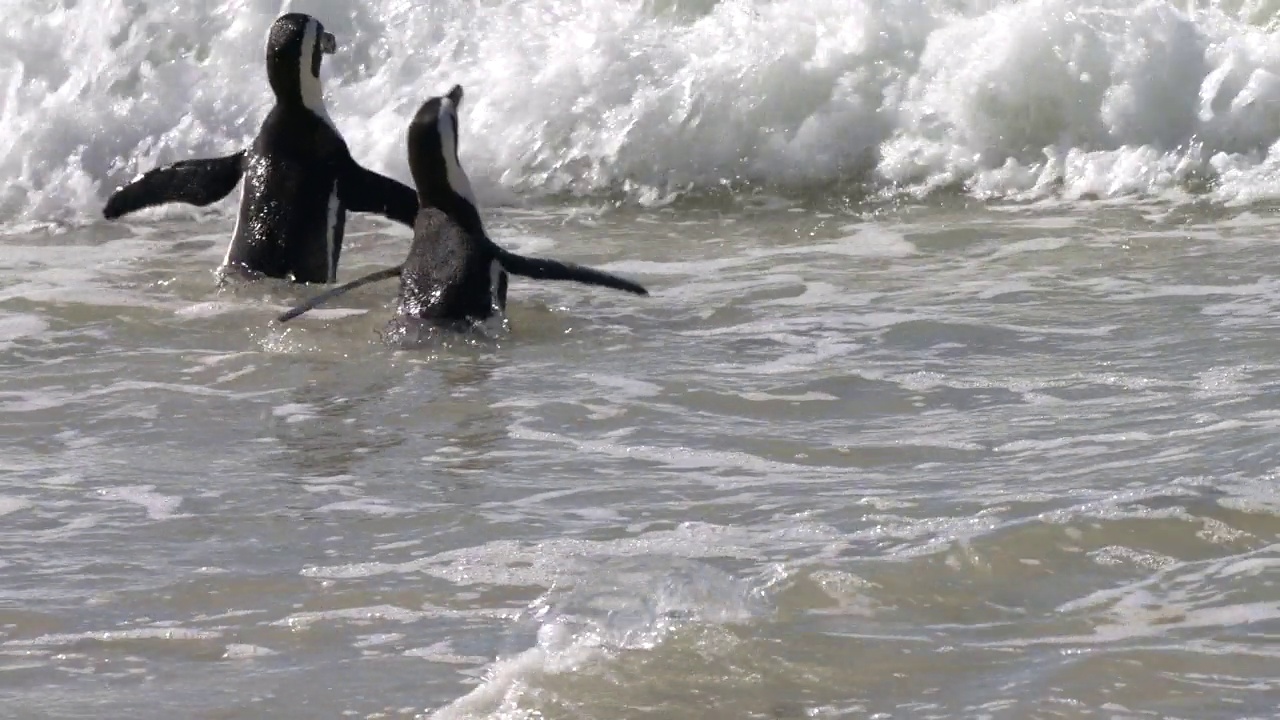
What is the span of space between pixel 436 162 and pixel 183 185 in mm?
1660

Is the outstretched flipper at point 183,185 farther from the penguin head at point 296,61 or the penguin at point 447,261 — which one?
the penguin at point 447,261

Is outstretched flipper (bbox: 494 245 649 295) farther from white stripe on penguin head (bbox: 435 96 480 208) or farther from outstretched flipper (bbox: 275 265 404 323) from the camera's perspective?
outstretched flipper (bbox: 275 265 404 323)

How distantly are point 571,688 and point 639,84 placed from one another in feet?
22.4

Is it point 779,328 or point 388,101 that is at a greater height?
point 388,101

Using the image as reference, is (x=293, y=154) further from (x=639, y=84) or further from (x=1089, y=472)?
(x=1089, y=472)

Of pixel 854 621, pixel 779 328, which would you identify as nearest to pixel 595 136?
pixel 779 328

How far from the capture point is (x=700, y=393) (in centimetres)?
505

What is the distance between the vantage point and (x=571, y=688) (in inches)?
115

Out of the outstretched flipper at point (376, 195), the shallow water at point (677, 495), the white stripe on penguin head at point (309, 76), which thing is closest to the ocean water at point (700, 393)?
the shallow water at point (677, 495)

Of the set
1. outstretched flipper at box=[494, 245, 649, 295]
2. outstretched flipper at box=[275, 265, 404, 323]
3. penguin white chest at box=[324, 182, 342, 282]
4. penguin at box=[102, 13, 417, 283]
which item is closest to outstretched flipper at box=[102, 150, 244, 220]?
penguin at box=[102, 13, 417, 283]

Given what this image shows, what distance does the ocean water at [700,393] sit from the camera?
3082mm

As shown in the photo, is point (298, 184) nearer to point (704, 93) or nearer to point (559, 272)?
point (559, 272)

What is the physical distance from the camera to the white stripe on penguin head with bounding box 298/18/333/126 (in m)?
7.12

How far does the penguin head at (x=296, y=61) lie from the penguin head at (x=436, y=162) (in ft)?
3.42
